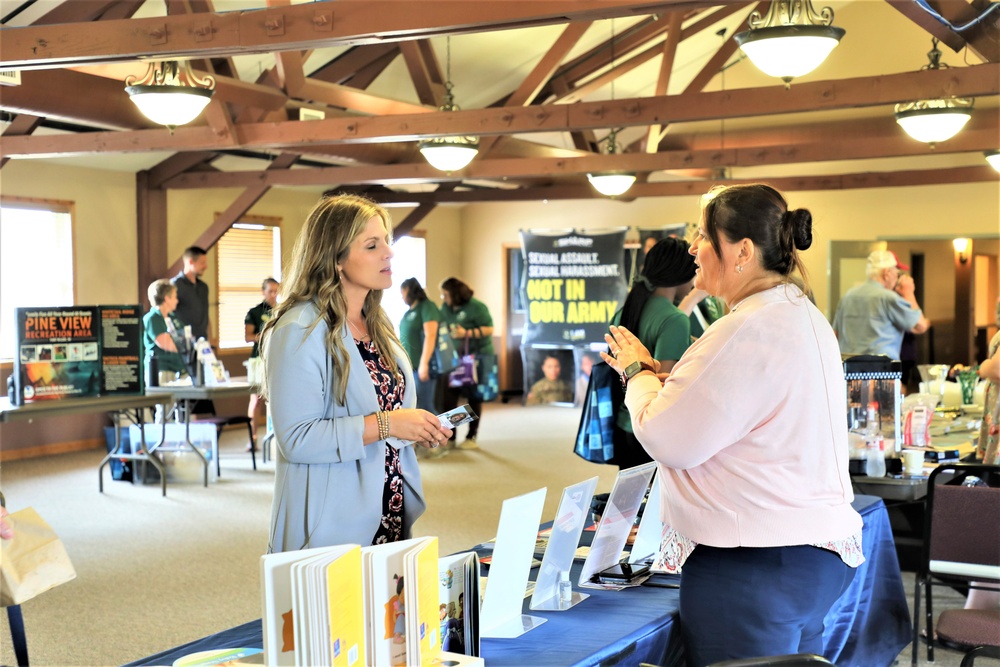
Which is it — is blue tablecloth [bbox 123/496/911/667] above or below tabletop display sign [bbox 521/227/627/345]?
below

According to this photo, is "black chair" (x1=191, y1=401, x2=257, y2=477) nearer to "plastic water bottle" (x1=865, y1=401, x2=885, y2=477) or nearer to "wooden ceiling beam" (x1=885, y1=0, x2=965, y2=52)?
"plastic water bottle" (x1=865, y1=401, x2=885, y2=477)

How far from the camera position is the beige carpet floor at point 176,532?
417 centimetres

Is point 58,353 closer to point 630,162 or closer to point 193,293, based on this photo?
point 193,293

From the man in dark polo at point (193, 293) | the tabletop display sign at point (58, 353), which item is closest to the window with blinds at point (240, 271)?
the man in dark polo at point (193, 293)

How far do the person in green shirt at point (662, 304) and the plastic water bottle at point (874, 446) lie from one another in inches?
39.4

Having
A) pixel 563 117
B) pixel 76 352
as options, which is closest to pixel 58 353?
pixel 76 352

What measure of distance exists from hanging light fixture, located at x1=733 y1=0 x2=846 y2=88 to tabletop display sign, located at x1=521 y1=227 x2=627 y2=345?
751cm

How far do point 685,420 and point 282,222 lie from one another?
1046 cm

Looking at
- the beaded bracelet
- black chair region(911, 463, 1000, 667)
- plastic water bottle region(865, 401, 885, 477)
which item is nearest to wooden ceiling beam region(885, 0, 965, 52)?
plastic water bottle region(865, 401, 885, 477)

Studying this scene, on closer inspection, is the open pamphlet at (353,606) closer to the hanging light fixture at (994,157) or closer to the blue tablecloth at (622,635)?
the blue tablecloth at (622,635)

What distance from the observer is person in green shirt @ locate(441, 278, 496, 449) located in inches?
360

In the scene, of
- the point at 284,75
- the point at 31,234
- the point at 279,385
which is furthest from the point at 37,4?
the point at 279,385

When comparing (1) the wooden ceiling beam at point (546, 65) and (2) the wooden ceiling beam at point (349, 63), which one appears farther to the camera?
(2) the wooden ceiling beam at point (349, 63)

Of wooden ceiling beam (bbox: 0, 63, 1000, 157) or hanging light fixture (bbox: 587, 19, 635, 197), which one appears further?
hanging light fixture (bbox: 587, 19, 635, 197)
